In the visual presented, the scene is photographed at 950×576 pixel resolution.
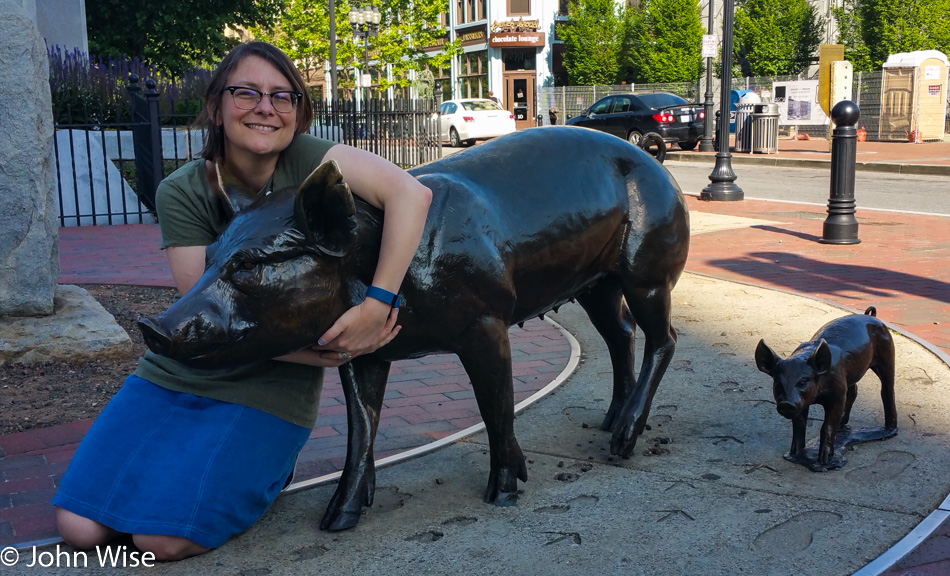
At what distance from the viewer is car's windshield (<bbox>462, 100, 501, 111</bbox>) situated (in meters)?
29.4

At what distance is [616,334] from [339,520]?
158cm

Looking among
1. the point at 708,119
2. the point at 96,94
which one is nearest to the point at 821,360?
the point at 96,94

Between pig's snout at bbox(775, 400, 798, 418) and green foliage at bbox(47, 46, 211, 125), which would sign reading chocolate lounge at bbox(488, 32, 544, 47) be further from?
pig's snout at bbox(775, 400, 798, 418)

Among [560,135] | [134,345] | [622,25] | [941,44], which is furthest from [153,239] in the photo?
[622,25]

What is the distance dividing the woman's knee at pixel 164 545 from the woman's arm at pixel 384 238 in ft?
2.62

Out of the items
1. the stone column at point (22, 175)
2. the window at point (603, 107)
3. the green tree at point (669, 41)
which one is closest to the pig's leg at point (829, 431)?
the stone column at point (22, 175)

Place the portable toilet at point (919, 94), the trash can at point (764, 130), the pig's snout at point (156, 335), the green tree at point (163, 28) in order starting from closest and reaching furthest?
the pig's snout at point (156, 335)
the green tree at point (163, 28)
the trash can at point (764, 130)
the portable toilet at point (919, 94)

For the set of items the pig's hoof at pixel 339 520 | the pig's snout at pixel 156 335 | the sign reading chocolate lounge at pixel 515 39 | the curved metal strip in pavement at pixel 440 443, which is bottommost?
the curved metal strip in pavement at pixel 440 443

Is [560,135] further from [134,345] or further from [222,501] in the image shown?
[134,345]

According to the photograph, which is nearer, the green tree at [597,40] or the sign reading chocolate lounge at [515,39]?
the green tree at [597,40]

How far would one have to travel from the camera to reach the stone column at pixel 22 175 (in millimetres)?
5480

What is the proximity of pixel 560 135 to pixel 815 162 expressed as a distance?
18.1m

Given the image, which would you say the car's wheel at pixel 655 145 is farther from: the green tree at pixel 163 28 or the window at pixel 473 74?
the window at pixel 473 74

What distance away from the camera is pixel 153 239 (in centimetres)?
1046
